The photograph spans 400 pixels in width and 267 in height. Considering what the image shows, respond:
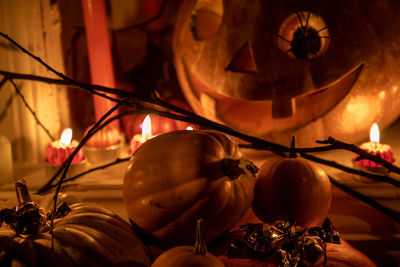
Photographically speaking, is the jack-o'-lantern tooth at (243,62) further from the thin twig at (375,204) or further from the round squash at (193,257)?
the round squash at (193,257)

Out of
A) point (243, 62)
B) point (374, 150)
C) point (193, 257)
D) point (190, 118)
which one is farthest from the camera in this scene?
point (243, 62)

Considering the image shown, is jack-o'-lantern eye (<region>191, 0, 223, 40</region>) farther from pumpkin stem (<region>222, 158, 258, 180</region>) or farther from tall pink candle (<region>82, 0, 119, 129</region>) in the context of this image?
pumpkin stem (<region>222, 158, 258, 180</region>)

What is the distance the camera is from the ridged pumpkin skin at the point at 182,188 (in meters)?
0.58

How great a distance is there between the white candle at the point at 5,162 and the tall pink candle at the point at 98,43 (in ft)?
0.96

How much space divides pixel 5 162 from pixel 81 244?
0.59 meters

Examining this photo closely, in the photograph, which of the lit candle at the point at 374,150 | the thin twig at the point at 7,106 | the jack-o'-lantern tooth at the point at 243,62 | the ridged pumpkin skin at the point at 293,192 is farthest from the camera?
the thin twig at the point at 7,106

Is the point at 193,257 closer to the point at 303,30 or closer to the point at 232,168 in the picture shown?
the point at 232,168

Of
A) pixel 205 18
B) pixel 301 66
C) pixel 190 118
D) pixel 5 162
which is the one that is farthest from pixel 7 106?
pixel 301 66

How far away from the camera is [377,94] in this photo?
959 millimetres

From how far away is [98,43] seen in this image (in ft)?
3.59

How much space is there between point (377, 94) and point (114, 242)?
0.80m

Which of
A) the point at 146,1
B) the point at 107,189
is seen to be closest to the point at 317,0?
the point at 146,1

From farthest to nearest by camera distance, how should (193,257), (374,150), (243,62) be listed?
(243,62) → (374,150) → (193,257)

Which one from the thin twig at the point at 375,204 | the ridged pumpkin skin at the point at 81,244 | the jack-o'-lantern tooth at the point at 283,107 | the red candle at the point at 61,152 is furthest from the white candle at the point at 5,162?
the thin twig at the point at 375,204
